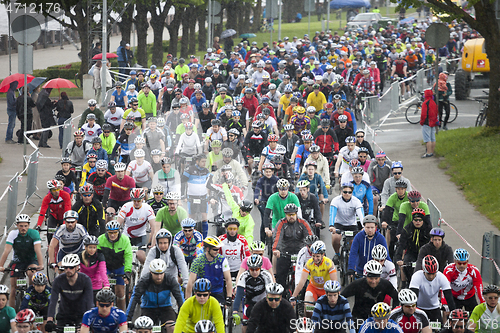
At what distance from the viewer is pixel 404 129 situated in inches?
1037

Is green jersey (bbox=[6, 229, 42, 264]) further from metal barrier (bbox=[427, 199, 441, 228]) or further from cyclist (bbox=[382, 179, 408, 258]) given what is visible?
metal barrier (bbox=[427, 199, 441, 228])

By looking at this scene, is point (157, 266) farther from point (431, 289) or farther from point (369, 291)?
point (431, 289)

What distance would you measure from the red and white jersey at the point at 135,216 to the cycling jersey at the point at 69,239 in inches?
40.2

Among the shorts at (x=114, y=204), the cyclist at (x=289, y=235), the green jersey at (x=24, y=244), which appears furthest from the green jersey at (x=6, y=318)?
the shorts at (x=114, y=204)

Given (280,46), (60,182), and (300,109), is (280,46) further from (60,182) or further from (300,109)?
(60,182)

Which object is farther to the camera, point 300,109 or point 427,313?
point 300,109

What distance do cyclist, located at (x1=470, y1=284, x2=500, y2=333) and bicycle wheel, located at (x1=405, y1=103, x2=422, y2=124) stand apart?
1856 centimetres

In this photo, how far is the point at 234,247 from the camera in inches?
438

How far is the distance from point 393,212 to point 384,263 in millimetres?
2845

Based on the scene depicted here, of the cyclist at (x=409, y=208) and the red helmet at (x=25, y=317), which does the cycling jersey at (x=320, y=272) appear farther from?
the red helmet at (x=25, y=317)

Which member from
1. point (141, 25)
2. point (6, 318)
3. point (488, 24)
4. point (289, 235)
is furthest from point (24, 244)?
point (141, 25)

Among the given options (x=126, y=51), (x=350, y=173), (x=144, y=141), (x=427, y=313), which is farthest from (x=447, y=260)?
(x=126, y=51)

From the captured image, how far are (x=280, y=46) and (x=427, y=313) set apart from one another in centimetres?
3085

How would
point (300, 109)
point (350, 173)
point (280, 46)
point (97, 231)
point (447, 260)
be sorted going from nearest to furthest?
point (447, 260), point (97, 231), point (350, 173), point (300, 109), point (280, 46)
